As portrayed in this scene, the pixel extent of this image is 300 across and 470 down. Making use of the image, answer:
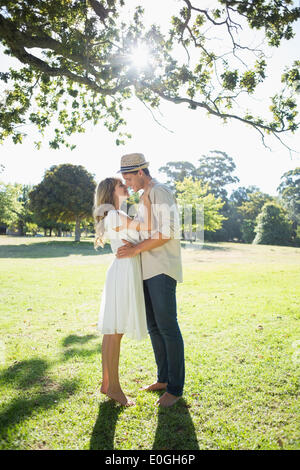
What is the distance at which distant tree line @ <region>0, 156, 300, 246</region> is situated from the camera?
3362 centimetres

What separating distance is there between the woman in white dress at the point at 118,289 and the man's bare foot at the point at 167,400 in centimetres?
32

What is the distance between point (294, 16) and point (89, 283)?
9612 mm

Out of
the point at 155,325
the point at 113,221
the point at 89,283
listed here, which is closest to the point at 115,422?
the point at 155,325

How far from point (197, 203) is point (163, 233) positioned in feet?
113

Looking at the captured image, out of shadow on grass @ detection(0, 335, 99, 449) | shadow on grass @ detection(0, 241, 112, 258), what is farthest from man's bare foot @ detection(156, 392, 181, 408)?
shadow on grass @ detection(0, 241, 112, 258)

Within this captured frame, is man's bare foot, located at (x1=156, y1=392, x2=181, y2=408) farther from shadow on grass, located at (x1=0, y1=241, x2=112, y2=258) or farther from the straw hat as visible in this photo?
shadow on grass, located at (x1=0, y1=241, x2=112, y2=258)

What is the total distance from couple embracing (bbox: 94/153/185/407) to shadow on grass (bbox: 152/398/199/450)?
132mm

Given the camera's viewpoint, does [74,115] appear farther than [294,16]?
Yes

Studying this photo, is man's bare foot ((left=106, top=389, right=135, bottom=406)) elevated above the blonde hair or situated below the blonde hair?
below

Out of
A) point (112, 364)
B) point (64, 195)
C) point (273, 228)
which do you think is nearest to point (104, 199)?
point (112, 364)

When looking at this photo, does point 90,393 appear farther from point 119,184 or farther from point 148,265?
point 119,184

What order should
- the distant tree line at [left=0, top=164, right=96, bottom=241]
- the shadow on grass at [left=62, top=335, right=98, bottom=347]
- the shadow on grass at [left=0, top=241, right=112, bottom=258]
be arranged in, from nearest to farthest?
the shadow on grass at [left=62, top=335, right=98, bottom=347] → the shadow on grass at [left=0, top=241, right=112, bottom=258] → the distant tree line at [left=0, top=164, right=96, bottom=241]

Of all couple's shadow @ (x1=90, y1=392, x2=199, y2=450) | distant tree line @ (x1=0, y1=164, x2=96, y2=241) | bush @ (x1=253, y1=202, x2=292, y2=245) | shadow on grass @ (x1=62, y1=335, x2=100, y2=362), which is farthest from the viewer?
bush @ (x1=253, y1=202, x2=292, y2=245)

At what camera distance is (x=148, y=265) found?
324cm
